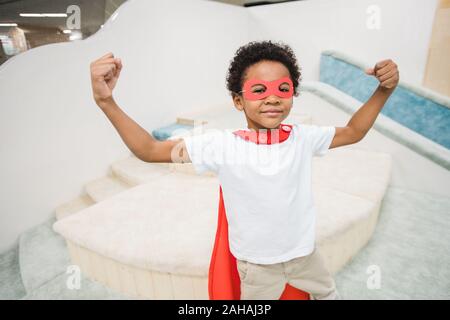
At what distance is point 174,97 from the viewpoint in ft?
14.3

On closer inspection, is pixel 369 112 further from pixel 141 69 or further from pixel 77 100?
pixel 141 69

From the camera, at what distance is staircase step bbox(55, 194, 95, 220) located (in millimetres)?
2843

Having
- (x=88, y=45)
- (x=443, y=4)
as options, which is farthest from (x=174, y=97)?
(x=443, y=4)

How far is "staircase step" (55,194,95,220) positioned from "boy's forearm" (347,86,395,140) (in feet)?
9.04

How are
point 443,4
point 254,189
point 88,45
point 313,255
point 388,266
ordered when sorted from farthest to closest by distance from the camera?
point 443,4 → point 88,45 → point 388,266 → point 313,255 → point 254,189

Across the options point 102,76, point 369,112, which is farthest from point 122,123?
point 369,112

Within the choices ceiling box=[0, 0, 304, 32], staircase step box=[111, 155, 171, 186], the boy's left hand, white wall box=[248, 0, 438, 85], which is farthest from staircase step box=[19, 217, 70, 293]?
white wall box=[248, 0, 438, 85]

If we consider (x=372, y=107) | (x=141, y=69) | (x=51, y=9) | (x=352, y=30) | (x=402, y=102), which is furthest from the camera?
(x=51, y=9)

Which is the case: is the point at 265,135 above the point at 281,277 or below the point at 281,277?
above

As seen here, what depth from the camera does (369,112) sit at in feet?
3.49

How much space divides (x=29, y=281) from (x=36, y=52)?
197 centimetres

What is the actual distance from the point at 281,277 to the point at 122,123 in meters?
0.79
